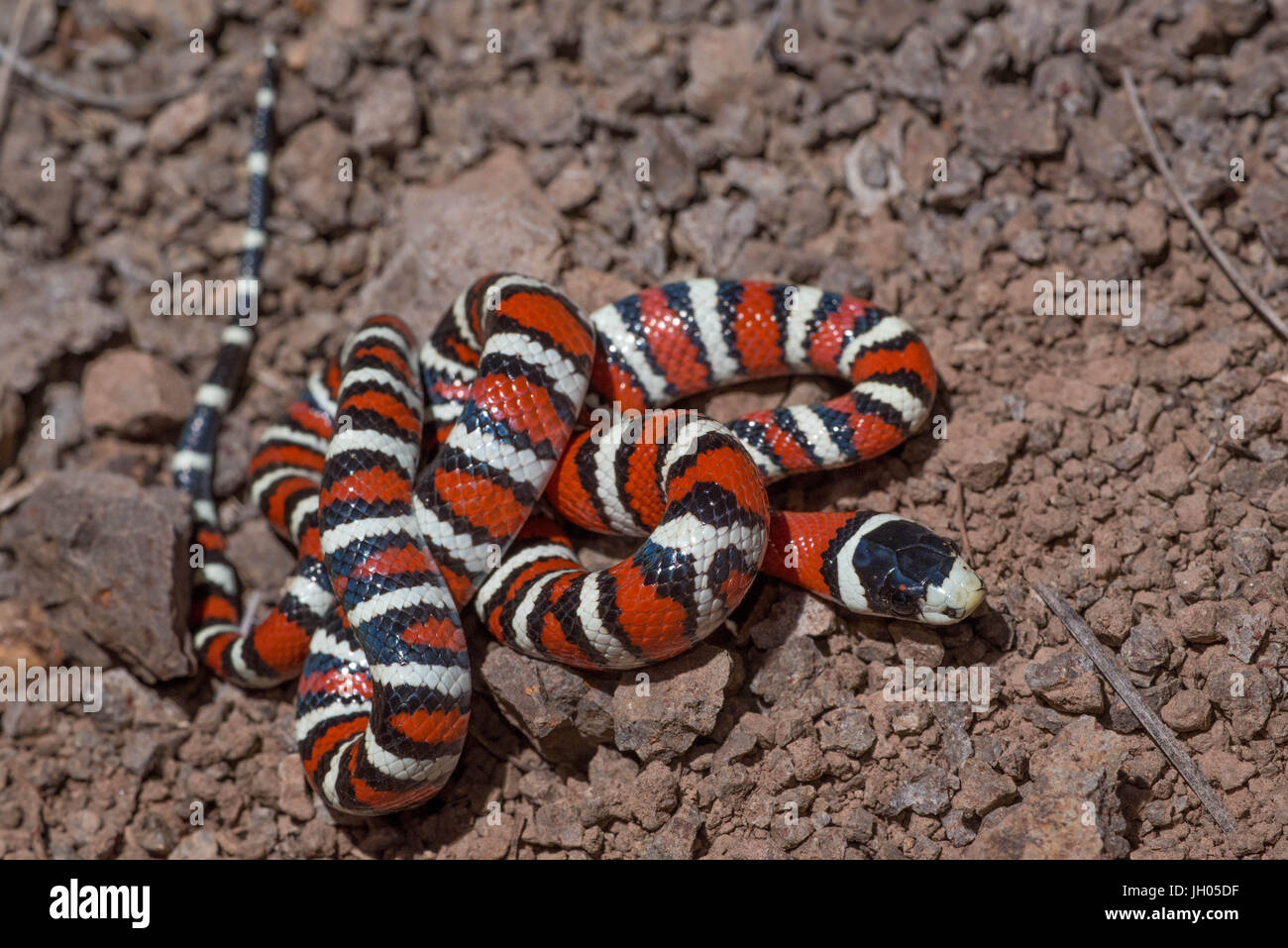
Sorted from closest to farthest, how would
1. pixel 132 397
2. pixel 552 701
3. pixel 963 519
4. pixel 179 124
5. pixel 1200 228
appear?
pixel 552 701, pixel 963 519, pixel 1200 228, pixel 132 397, pixel 179 124

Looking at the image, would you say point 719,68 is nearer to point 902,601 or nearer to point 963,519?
point 963,519

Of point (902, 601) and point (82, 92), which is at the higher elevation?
point (82, 92)

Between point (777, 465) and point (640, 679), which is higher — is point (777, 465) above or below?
above

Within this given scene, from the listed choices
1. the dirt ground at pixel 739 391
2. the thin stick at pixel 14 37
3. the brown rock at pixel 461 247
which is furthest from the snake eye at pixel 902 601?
the thin stick at pixel 14 37

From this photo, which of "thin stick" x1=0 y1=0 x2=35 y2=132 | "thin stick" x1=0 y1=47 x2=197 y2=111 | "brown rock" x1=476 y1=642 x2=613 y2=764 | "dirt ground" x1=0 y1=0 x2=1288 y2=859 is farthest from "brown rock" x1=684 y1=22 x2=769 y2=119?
"thin stick" x1=0 y1=0 x2=35 y2=132

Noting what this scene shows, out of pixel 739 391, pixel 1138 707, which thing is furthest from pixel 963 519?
pixel 739 391
